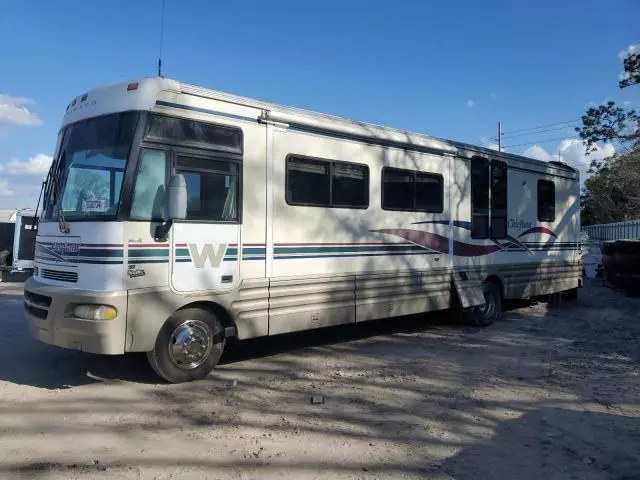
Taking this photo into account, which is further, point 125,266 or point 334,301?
point 334,301

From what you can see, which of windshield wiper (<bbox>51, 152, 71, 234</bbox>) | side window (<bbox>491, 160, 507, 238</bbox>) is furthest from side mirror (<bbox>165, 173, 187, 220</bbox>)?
side window (<bbox>491, 160, 507, 238</bbox>)

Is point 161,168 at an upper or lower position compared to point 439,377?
upper

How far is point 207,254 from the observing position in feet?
19.9

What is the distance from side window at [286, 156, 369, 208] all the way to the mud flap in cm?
253

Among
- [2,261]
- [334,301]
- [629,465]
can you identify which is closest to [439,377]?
[334,301]

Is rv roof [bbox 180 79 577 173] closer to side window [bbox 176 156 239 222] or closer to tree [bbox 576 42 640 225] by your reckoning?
side window [bbox 176 156 239 222]

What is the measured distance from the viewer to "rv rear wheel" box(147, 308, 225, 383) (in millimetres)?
5840

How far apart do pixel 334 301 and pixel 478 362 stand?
2067mm

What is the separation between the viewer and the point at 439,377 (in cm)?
652

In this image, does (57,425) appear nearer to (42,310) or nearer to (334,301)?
(42,310)

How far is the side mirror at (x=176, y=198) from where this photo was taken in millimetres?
5516

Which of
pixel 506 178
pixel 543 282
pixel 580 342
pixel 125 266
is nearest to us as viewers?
pixel 125 266

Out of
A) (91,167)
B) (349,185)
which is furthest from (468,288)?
(91,167)

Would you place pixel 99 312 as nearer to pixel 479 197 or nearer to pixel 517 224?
pixel 479 197
